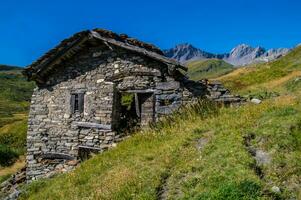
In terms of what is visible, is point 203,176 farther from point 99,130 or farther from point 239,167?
point 99,130

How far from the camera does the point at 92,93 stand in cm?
1955

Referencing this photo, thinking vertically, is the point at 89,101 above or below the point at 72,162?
above

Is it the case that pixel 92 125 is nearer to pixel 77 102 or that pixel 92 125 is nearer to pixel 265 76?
pixel 77 102

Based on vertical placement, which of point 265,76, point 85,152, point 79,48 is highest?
point 265,76

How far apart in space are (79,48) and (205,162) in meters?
11.1

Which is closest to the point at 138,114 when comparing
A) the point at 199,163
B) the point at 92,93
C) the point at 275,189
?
the point at 92,93

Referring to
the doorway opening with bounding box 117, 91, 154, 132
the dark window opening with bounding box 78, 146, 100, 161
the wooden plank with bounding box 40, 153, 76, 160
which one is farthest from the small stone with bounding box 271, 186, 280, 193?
the wooden plank with bounding box 40, 153, 76, 160

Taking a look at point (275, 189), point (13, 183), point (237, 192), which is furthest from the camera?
point (13, 183)

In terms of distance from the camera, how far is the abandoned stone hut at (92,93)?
18.6 m

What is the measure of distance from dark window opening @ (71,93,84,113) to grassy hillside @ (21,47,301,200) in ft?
15.3

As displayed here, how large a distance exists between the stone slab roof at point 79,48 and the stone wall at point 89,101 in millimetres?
438

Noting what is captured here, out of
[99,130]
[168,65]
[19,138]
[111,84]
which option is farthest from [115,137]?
[19,138]

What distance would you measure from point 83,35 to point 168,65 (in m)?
4.46

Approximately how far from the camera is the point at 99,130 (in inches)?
754
